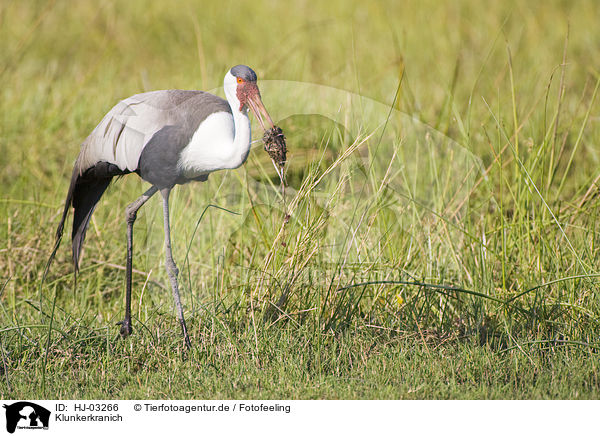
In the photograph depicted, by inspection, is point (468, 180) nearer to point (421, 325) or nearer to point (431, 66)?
point (421, 325)

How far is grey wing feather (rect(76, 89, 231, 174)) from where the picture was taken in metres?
2.76

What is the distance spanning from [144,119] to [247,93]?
439 millimetres

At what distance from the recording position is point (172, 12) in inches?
284

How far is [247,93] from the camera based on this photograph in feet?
8.78

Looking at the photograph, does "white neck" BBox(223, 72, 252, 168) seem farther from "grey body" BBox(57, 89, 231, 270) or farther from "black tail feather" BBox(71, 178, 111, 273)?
"black tail feather" BBox(71, 178, 111, 273)

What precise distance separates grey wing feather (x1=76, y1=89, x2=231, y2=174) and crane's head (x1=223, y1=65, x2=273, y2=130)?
0.32ft

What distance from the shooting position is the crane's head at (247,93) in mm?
2676

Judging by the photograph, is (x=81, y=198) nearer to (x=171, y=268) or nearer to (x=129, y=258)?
(x=129, y=258)

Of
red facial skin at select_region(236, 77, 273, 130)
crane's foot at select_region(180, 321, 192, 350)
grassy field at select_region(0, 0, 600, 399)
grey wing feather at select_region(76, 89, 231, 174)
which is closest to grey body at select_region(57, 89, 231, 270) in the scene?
grey wing feather at select_region(76, 89, 231, 174)

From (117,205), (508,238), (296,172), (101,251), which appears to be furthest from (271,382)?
(117,205)

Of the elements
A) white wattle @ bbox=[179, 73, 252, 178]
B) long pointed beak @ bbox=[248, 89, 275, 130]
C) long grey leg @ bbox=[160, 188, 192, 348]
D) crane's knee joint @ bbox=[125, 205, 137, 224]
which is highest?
long pointed beak @ bbox=[248, 89, 275, 130]

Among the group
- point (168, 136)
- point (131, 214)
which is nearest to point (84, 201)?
point (131, 214)
